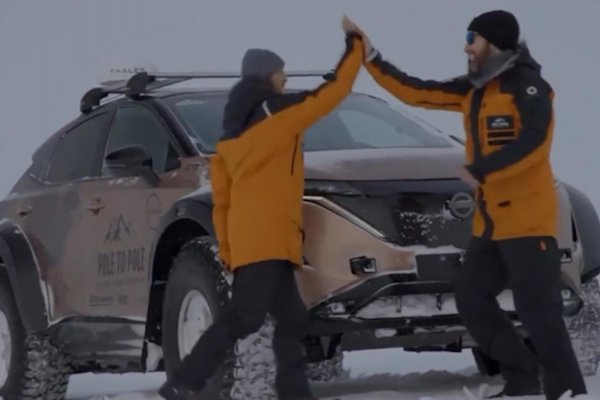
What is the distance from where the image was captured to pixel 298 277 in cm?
698

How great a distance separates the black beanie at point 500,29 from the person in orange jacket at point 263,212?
623 millimetres

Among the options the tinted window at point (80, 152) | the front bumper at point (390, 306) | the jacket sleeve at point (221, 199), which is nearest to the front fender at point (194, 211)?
the jacket sleeve at point (221, 199)

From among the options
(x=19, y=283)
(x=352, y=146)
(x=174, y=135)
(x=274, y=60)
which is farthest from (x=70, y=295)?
(x=274, y=60)

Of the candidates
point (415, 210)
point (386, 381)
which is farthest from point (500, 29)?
point (386, 381)

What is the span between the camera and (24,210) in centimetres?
935

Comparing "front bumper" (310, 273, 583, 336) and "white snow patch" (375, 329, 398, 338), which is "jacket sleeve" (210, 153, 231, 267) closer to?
"front bumper" (310, 273, 583, 336)

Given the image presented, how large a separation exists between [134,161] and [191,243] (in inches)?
28.1

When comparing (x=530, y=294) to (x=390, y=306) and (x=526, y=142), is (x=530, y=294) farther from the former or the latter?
(x=390, y=306)

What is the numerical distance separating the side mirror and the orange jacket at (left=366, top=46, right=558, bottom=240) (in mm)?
1948

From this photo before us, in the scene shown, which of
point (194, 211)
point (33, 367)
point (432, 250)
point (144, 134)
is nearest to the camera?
point (432, 250)

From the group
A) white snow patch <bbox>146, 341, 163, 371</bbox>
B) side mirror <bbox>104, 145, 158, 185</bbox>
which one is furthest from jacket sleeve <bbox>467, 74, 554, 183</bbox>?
white snow patch <bbox>146, 341, 163, 371</bbox>

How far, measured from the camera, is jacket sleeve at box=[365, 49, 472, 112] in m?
6.98

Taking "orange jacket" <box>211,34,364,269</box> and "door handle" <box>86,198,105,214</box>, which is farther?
"door handle" <box>86,198,105,214</box>

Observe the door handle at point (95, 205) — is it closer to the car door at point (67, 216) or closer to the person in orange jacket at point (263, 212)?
the car door at point (67, 216)
